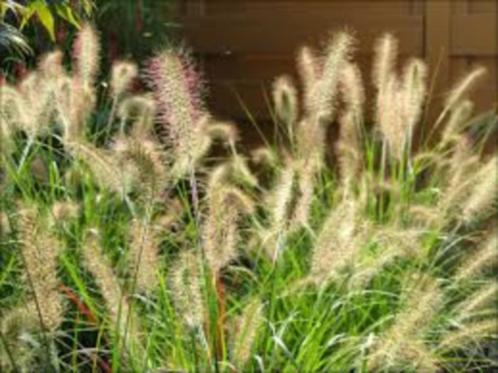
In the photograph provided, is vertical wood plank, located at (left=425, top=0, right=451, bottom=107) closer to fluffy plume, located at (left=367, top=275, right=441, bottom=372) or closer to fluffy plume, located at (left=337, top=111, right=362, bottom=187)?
fluffy plume, located at (left=337, top=111, right=362, bottom=187)

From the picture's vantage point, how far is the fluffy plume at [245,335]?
183 centimetres

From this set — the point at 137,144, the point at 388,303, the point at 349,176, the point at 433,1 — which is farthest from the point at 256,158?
the point at 433,1

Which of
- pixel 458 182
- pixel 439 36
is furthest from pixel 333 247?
pixel 439 36

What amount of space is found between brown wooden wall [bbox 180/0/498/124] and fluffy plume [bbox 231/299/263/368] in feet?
8.98

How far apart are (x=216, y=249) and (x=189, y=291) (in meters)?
0.10

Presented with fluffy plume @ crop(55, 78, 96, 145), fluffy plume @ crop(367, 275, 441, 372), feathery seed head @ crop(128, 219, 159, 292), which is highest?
fluffy plume @ crop(55, 78, 96, 145)

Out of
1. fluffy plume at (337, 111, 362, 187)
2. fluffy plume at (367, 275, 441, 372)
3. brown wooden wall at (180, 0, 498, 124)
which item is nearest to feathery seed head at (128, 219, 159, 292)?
fluffy plume at (367, 275, 441, 372)

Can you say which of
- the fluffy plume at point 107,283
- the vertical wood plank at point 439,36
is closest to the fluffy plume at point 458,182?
the fluffy plume at point 107,283

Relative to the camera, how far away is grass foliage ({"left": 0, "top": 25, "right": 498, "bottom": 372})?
1.84 metres

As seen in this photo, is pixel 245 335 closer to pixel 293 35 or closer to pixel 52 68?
pixel 52 68

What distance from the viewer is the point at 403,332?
1.84 meters

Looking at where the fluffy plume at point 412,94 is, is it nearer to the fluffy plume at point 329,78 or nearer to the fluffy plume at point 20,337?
the fluffy plume at point 329,78

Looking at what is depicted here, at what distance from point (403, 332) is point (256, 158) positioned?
4.13 ft

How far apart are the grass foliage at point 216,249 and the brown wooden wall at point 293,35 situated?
4.95ft
